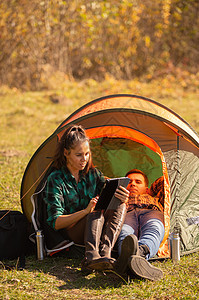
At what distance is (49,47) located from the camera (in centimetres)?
1155

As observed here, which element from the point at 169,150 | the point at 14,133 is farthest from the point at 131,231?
the point at 14,133

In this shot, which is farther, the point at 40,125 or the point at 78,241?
the point at 40,125

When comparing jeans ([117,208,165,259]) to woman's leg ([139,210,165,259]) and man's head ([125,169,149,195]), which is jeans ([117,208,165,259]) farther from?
man's head ([125,169,149,195])

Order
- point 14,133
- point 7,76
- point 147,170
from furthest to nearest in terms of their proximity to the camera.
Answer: point 7,76, point 14,133, point 147,170

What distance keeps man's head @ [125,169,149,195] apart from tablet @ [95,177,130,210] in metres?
0.76

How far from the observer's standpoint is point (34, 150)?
23.9 feet

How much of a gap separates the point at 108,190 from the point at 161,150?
963mm

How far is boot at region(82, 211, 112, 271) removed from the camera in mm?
3039

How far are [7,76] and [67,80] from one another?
1.50 metres

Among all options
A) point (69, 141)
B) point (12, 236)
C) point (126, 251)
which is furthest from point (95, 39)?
point (126, 251)

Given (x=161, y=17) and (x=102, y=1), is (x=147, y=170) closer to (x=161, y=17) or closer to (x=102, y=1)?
(x=102, y=1)

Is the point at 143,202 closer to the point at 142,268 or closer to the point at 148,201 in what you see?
the point at 148,201

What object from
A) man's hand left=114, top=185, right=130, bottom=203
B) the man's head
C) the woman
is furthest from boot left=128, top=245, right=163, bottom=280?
the man's head

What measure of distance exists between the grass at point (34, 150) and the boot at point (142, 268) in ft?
0.16
